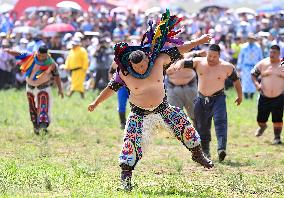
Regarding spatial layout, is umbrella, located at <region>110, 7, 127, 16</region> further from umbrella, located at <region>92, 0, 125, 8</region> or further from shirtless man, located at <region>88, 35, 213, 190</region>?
shirtless man, located at <region>88, 35, 213, 190</region>

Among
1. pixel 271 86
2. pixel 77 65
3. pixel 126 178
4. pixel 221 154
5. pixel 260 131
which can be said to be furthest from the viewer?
pixel 77 65

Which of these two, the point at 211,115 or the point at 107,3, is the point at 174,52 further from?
the point at 107,3

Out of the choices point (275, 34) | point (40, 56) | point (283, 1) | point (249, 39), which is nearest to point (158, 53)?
point (40, 56)

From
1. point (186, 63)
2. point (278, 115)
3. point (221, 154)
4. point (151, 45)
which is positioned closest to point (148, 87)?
point (151, 45)

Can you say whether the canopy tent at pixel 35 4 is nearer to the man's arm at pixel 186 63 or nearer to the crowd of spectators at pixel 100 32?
the crowd of spectators at pixel 100 32

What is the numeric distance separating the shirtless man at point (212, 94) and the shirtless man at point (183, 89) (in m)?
1.56

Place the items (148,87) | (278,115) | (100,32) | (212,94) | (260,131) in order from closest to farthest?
(148,87), (212,94), (278,115), (260,131), (100,32)

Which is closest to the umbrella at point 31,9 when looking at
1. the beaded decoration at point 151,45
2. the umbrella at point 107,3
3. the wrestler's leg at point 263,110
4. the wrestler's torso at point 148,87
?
the umbrella at point 107,3

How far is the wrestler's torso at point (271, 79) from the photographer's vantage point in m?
15.0

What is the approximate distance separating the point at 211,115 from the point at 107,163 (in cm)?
177

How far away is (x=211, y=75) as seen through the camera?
42.1ft

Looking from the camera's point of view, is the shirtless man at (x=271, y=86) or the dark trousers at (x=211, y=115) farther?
the shirtless man at (x=271, y=86)

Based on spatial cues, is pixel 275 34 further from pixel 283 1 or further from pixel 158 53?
pixel 158 53

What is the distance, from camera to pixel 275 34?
25.1 m
